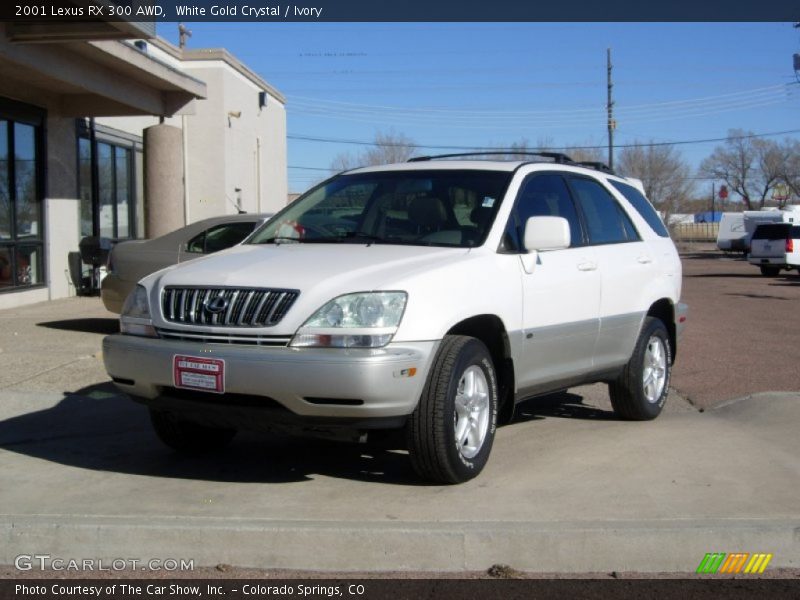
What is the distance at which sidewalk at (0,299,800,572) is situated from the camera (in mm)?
4480

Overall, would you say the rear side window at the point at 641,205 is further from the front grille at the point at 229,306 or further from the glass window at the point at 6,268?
the glass window at the point at 6,268

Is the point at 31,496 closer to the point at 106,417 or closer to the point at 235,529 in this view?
the point at 235,529

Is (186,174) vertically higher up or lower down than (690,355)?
higher up

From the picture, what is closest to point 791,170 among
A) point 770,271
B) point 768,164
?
point 768,164

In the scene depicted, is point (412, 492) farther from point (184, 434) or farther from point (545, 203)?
point (545, 203)

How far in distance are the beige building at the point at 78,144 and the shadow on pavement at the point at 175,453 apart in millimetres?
6914

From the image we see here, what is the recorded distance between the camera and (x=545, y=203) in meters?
6.41

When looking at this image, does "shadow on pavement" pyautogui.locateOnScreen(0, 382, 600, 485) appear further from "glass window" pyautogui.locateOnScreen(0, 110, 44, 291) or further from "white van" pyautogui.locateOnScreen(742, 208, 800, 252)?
"white van" pyautogui.locateOnScreen(742, 208, 800, 252)

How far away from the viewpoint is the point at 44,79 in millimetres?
14484

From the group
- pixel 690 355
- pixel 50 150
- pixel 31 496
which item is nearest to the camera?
pixel 31 496

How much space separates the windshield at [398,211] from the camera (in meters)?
5.84

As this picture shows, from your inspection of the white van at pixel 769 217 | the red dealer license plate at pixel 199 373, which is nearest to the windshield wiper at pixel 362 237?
the red dealer license plate at pixel 199 373
